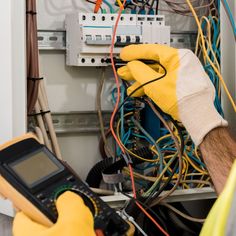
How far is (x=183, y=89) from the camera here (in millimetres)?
865

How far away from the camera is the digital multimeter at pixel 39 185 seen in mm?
584

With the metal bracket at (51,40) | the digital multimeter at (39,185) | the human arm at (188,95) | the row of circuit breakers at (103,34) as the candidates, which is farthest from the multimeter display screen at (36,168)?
the metal bracket at (51,40)

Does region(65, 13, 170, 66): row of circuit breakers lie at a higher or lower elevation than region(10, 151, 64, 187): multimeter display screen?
higher

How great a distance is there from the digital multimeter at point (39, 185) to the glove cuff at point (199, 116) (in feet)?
1.06

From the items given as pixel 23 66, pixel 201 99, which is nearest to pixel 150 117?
pixel 201 99

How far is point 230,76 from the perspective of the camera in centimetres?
110

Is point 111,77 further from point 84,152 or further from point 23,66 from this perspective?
point 23,66

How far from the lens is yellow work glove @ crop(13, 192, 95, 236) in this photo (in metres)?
0.52

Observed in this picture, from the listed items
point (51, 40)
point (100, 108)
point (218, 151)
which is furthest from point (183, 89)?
point (51, 40)

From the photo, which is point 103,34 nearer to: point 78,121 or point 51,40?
point 51,40

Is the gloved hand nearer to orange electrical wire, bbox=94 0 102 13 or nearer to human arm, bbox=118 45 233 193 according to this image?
human arm, bbox=118 45 233 193

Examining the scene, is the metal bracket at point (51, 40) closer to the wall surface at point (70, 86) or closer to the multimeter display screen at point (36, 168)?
the wall surface at point (70, 86)

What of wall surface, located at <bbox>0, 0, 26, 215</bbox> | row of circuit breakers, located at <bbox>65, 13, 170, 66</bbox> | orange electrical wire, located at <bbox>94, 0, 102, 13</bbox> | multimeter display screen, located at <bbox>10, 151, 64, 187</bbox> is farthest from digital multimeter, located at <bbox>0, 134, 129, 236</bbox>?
orange electrical wire, located at <bbox>94, 0, 102, 13</bbox>

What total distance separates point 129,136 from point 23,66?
508 millimetres
